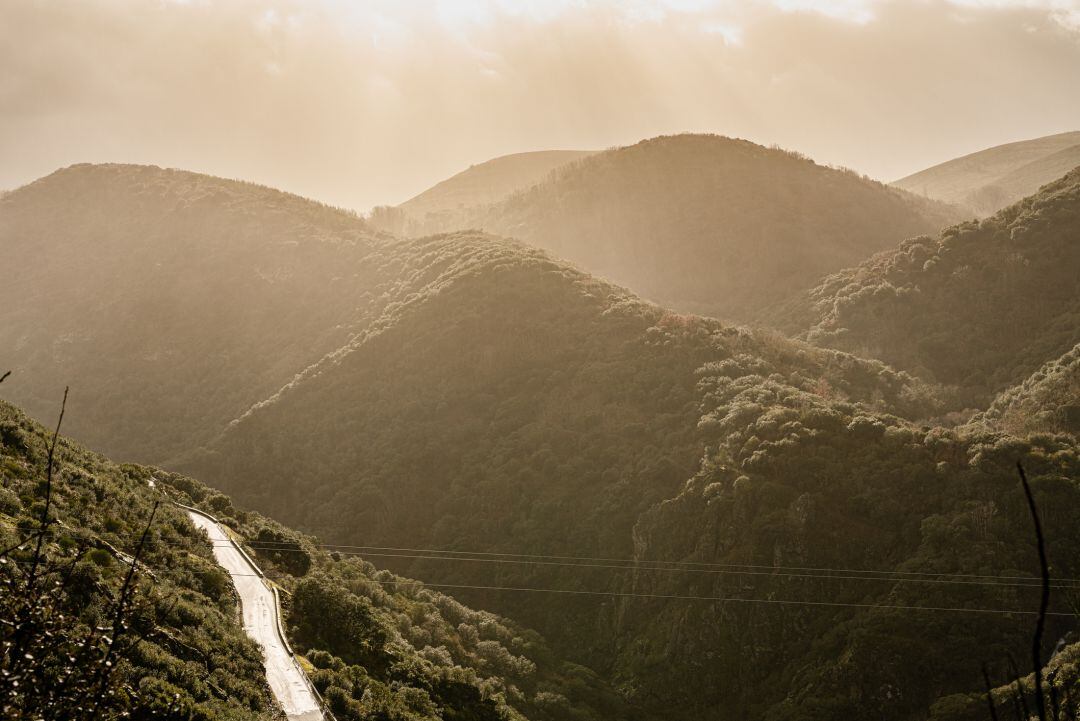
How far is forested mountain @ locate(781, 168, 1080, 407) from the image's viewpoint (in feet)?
197

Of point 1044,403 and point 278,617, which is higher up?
point 1044,403

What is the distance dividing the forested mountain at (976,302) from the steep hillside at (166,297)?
54.2 m

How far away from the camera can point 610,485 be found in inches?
2090

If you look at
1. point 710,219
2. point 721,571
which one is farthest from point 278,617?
point 710,219

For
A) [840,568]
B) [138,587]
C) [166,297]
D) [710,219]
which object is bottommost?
[840,568]

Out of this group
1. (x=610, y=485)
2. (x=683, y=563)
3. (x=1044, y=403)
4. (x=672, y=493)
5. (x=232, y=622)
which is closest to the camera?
(x=232, y=622)

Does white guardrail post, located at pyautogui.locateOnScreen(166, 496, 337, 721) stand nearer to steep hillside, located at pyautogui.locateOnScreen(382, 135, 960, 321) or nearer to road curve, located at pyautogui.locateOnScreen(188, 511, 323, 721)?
road curve, located at pyautogui.locateOnScreen(188, 511, 323, 721)

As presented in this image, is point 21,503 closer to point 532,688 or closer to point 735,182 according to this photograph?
point 532,688

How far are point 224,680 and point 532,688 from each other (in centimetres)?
1966

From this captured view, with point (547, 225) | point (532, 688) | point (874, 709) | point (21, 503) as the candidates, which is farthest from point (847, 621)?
point (547, 225)

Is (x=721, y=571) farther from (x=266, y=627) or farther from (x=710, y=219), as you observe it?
(x=710, y=219)

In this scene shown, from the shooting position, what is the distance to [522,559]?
50.7 metres

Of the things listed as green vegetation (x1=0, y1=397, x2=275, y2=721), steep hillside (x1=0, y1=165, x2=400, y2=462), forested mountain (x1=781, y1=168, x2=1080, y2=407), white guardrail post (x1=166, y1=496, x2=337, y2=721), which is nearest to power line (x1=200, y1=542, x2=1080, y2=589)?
white guardrail post (x1=166, y1=496, x2=337, y2=721)

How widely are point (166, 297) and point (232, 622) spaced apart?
9584 cm
